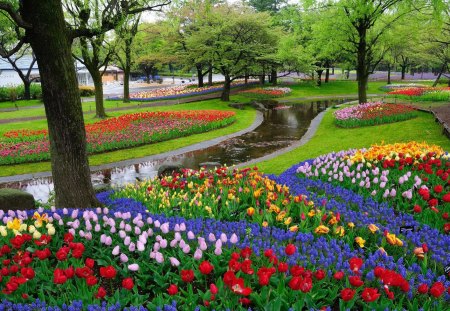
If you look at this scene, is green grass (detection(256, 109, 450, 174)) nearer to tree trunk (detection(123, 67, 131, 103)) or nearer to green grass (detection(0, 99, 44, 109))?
tree trunk (detection(123, 67, 131, 103))

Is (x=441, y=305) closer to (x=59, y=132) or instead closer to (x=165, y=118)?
(x=59, y=132)

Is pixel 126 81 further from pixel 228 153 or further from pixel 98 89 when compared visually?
pixel 228 153

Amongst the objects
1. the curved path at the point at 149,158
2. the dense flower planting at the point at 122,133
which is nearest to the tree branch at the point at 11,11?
the curved path at the point at 149,158

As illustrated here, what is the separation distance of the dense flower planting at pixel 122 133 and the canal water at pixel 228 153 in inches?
99.8

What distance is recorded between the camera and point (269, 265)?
395 centimetres

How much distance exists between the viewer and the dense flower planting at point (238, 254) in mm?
3414

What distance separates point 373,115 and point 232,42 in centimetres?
1532

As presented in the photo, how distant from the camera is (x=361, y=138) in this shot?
15133 mm

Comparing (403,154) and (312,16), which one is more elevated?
(312,16)

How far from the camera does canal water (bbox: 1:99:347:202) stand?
1209 cm

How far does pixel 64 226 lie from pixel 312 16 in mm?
22931

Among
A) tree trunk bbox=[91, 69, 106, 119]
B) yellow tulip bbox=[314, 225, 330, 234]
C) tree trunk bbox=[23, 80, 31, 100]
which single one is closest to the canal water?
yellow tulip bbox=[314, 225, 330, 234]

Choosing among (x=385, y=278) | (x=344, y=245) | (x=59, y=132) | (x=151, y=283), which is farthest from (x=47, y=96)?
(x=385, y=278)

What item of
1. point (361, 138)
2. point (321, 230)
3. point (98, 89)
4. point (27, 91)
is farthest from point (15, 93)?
point (321, 230)
